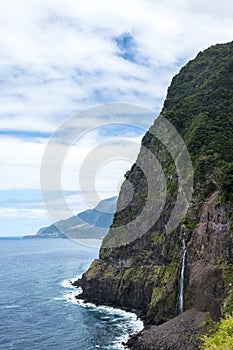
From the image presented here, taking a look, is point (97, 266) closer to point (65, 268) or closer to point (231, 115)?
point (231, 115)

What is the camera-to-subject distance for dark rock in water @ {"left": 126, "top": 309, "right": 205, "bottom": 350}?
62000 millimetres

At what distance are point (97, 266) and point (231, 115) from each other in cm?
5062

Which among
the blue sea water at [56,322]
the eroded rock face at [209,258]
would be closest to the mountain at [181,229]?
the eroded rock face at [209,258]

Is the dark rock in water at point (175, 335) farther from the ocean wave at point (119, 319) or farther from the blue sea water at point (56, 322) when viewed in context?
the blue sea water at point (56, 322)

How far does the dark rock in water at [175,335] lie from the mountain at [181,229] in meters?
0.19

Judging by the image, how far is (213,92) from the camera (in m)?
113

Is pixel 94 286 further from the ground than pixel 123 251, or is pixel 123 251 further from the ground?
pixel 123 251

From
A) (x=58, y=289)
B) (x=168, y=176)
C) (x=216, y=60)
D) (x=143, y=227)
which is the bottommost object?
(x=58, y=289)

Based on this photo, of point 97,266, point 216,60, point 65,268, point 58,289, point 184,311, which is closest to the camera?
point 184,311

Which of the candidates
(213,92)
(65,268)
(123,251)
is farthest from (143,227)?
(65,268)

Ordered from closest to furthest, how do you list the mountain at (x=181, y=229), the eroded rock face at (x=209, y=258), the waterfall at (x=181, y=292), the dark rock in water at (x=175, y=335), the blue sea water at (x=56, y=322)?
the dark rock in water at (x=175, y=335)
the eroded rock face at (x=209, y=258)
the mountain at (x=181, y=229)
the blue sea water at (x=56, y=322)
the waterfall at (x=181, y=292)

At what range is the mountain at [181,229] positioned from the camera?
6838cm

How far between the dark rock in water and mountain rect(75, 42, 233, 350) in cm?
19

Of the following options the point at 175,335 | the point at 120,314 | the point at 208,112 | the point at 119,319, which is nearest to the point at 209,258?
the point at 175,335
